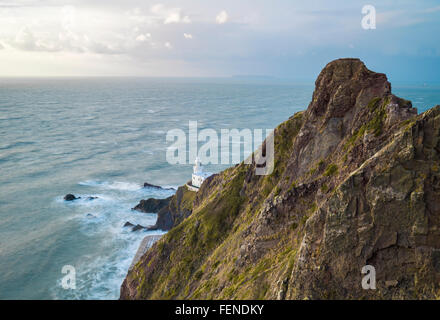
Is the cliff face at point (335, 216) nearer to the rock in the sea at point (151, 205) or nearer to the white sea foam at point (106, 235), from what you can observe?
the white sea foam at point (106, 235)

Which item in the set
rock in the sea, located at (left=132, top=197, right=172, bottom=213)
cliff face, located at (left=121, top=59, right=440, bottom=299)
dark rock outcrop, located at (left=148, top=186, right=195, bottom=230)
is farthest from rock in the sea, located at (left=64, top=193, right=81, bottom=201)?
cliff face, located at (left=121, top=59, right=440, bottom=299)

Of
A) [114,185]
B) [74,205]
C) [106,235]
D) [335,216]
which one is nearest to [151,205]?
[106,235]

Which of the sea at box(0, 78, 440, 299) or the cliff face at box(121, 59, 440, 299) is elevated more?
the cliff face at box(121, 59, 440, 299)

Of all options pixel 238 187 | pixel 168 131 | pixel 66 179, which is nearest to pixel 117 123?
pixel 168 131

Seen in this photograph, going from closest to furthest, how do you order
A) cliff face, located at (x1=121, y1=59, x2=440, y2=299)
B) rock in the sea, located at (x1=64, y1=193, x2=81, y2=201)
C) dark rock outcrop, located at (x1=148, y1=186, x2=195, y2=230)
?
cliff face, located at (x1=121, y1=59, x2=440, y2=299) < dark rock outcrop, located at (x1=148, y1=186, x2=195, y2=230) < rock in the sea, located at (x1=64, y1=193, x2=81, y2=201)

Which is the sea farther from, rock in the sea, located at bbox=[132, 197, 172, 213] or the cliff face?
the cliff face

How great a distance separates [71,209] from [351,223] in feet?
255

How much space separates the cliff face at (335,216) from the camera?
1488 centimetres

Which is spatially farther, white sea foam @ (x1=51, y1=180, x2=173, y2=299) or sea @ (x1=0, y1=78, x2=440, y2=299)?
sea @ (x1=0, y1=78, x2=440, y2=299)

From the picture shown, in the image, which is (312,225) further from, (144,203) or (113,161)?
(113,161)

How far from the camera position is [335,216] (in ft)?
52.1

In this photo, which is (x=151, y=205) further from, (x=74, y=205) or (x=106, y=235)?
(x=74, y=205)

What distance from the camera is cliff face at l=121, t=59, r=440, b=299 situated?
14.9m

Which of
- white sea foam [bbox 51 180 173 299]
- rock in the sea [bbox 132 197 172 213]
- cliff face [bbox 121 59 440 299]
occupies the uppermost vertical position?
cliff face [bbox 121 59 440 299]
